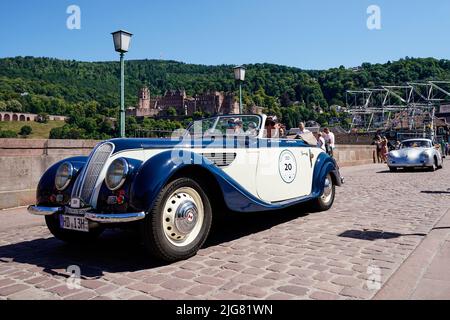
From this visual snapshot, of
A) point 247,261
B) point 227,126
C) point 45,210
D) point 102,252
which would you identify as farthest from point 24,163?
point 247,261

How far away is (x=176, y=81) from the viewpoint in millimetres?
156750

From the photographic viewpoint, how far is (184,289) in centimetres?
289

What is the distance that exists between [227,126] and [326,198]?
232 cm

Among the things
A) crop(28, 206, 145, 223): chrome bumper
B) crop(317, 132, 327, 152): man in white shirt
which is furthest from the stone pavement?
crop(317, 132, 327, 152): man in white shirt

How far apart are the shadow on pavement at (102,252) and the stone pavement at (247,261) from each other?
1cm

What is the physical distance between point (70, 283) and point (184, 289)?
99 centimetres

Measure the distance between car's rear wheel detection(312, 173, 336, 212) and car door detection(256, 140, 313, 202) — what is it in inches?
24.7

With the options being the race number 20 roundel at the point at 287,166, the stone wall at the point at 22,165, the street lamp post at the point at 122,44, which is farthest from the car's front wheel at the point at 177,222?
the street lamp post at the point at 122,44

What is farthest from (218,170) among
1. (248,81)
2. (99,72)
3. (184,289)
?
(248,81)

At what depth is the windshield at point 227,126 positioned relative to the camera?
5371 millimetres

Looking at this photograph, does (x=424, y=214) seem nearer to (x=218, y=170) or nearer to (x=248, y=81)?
(x=218, y=170)

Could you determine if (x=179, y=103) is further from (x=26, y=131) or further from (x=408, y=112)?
(x=408, y=112)

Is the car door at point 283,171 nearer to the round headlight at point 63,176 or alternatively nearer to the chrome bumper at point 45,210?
the round headlight at point 63,176

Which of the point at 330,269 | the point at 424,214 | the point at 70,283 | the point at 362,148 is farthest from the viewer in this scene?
the point at 362,148
